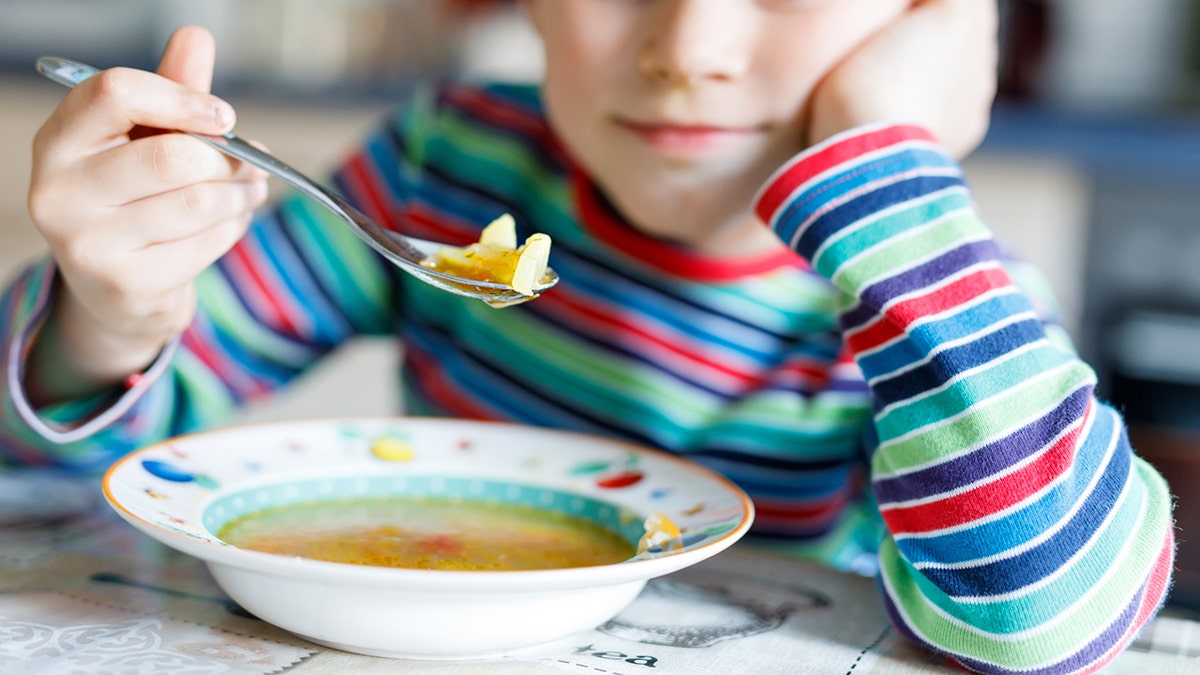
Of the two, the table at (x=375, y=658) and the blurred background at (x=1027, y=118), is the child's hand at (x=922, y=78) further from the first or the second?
the blurred background at (x=1027, y=118)

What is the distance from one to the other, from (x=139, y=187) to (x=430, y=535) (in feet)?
0.77

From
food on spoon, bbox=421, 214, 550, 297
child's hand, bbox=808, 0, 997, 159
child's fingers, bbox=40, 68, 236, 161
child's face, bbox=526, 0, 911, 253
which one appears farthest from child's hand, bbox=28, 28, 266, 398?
child's hand, bbox=808, 0, 997, 159

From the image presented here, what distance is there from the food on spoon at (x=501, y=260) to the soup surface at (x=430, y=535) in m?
0.13

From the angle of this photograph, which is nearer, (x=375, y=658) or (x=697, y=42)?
(x=375, y=658)

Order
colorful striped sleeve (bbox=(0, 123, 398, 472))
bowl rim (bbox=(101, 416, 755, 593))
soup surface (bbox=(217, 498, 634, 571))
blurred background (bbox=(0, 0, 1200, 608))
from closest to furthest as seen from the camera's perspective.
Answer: bowl rim (bbox=(101, 416, 755, 593))
soup surface (bbox=(217, 498, 634, 571))
colorful striped sleeve (bbox=(0, 123, 398, 472))
blurred background (bbox=(0, 0, 1200, 608))

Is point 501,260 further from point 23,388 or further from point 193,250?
point 23,388

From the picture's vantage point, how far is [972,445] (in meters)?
0.62

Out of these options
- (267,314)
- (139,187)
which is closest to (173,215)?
(139,187)

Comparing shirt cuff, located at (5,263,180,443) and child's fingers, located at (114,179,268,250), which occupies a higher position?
child's fingers, located at (114,179,268,250)

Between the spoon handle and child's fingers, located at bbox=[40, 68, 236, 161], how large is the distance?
0.05 feet

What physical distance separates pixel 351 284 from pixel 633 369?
0.91 feet

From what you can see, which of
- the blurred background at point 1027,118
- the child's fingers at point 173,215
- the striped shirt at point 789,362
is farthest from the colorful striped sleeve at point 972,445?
the blurred background at point 1027,118

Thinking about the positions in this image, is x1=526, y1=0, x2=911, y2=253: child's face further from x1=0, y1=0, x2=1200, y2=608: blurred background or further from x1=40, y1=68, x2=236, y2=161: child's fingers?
x1=0, y1=0, x2=1200, y2=608: blurred background

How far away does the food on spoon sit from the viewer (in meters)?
0.63
